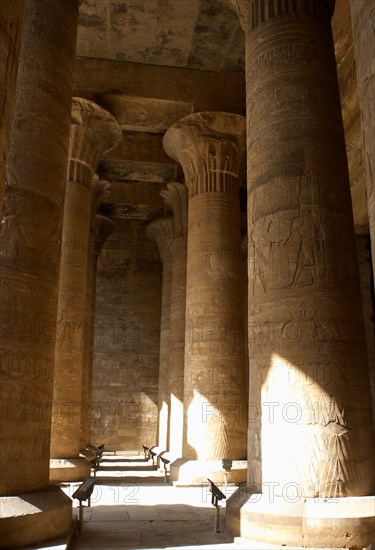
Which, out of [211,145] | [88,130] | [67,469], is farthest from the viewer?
[88,130]

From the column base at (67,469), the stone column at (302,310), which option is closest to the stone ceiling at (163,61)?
the stone column at (302,310)

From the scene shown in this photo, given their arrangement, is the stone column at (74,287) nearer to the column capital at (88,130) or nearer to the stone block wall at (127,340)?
the column capital at (88,130)

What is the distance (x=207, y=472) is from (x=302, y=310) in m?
5.19

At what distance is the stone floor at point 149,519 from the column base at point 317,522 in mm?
190

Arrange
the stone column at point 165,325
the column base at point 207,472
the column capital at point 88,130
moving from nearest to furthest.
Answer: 1. the column base at point 207,472
2. the column capital at point 88,130
3. the stone column at point 165,325

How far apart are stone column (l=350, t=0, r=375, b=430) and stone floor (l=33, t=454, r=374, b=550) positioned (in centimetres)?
358

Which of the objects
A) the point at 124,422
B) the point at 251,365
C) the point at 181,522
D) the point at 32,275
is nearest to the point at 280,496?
the point at 251,365

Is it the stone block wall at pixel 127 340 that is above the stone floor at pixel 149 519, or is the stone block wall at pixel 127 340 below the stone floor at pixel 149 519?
above

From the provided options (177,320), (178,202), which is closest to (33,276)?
(177,320)

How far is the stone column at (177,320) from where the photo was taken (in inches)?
567

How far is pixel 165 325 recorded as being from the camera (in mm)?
17344

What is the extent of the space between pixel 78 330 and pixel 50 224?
17.3ft

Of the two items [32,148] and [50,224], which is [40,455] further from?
[32,148]

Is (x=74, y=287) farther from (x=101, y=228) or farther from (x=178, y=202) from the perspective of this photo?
(x=101, y=228)
